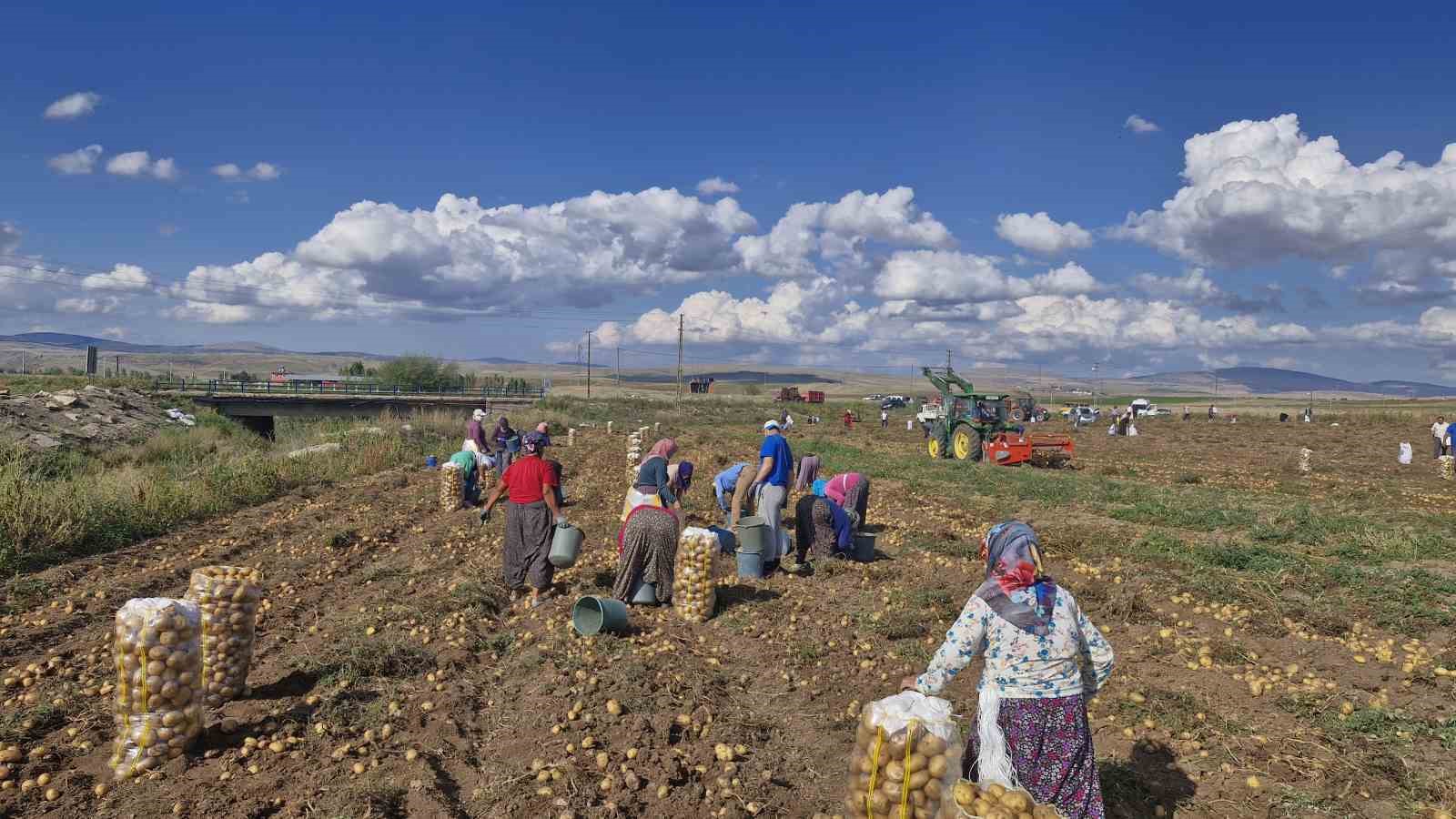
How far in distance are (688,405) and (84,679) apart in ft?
192

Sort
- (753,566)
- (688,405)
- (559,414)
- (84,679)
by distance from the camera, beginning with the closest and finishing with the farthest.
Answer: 1. (84,679)
2. (753,566)
3. (559,414)
4. (688,405)

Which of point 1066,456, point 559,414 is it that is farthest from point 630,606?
point 559,414

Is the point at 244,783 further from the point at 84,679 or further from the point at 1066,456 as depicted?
the point at 1066,456

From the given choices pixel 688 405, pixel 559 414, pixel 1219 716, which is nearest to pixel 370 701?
pixel 1219 716

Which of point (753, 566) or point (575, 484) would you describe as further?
point (575, 484)

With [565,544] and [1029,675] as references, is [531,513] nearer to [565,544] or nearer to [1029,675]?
[565,544]

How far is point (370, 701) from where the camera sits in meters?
6.07

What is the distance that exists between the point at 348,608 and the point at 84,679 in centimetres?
233

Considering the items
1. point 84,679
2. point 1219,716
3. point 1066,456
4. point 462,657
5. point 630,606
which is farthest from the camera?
point 1066,456

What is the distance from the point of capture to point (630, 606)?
8.37 m

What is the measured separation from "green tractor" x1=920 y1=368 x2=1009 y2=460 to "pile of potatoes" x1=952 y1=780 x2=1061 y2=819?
21595mm

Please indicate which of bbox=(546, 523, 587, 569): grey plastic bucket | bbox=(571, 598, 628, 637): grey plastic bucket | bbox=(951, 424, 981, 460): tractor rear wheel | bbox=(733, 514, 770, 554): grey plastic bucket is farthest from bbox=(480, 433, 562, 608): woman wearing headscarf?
bbox=(951, 424, 981, 460): tractor rear wheel

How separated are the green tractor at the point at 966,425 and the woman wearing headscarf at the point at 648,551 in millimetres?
17667

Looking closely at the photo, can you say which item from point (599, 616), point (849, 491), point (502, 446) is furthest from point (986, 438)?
point (599, 616)
